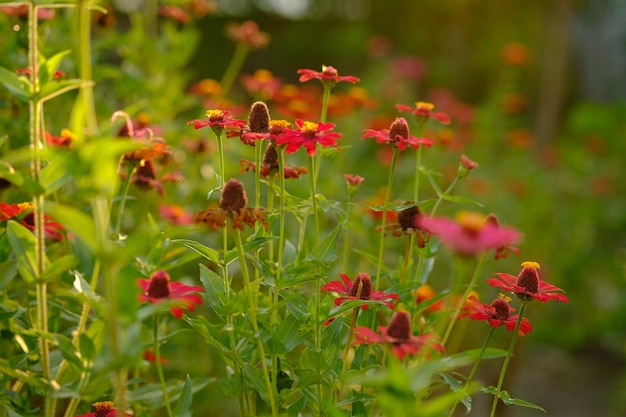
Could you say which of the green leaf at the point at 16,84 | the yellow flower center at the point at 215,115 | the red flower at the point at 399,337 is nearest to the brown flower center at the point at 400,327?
the red flower at the point at 399,337

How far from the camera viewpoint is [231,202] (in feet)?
2.50

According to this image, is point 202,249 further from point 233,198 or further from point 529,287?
point 529,287

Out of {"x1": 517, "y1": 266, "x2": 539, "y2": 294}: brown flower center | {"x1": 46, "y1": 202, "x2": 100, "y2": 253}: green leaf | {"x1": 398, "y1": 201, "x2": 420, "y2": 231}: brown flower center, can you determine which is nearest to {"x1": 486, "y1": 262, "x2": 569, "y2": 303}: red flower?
{"x1": 517, "y1": 266, "x2": 539, "y2": 294}: brown flower center

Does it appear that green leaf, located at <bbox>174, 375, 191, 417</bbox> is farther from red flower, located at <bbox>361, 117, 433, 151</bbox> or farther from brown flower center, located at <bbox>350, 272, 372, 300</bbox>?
red flower, located at <bbox>361, 117, 433, 151</bbox>

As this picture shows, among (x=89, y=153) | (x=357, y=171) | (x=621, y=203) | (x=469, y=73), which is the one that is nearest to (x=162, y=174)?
(x=89, y=153)

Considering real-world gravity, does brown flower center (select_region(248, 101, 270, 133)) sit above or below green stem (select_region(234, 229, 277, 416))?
above

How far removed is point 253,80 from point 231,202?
4.32ft

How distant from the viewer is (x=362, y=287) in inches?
31.8

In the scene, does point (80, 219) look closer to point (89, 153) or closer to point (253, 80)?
point (89, 153)

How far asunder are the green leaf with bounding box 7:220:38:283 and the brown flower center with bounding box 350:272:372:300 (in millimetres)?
335

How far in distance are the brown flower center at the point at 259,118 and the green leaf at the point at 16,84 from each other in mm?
243

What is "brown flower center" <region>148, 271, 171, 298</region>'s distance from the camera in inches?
27.6

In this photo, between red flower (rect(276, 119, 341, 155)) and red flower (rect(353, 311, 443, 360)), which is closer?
red flower (rect(353, 311, 443, 360))

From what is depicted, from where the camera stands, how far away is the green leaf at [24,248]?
73 cm
